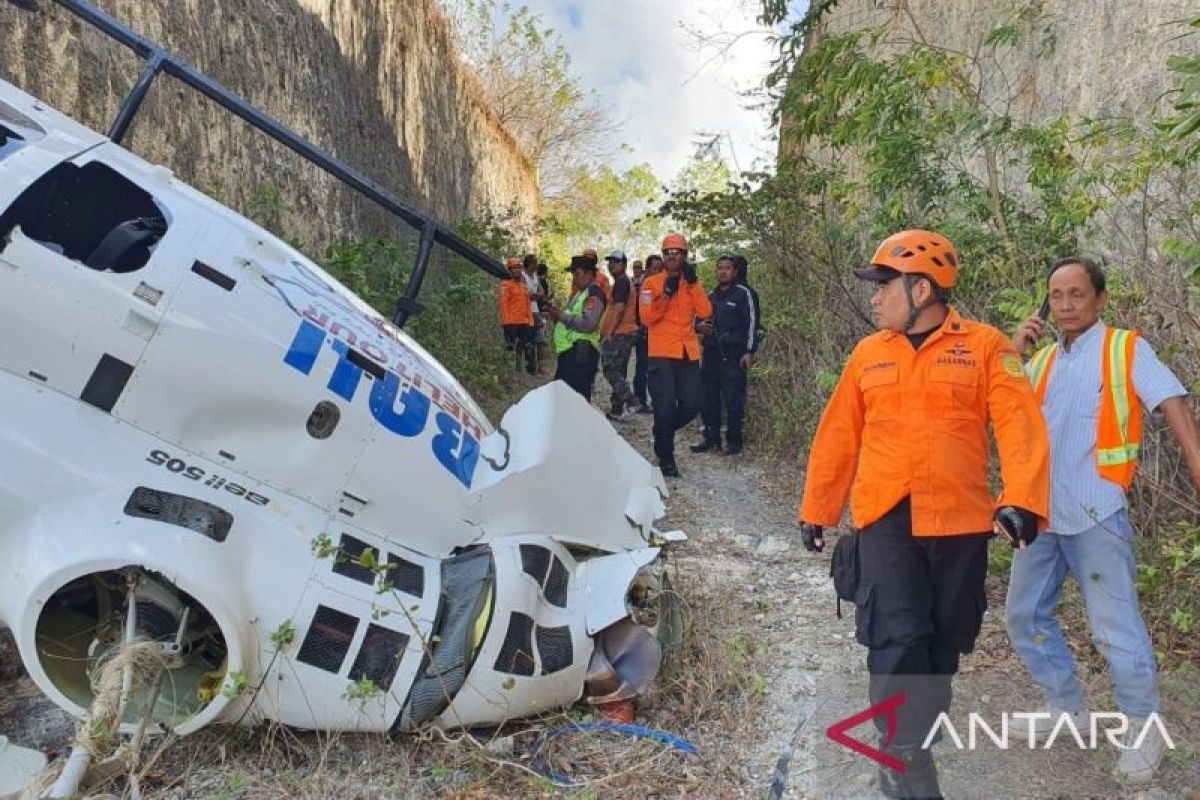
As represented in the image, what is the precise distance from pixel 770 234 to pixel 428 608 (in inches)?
211

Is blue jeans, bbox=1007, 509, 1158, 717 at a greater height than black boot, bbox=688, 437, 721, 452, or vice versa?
black boot, bbox=688, 437, 721, 452

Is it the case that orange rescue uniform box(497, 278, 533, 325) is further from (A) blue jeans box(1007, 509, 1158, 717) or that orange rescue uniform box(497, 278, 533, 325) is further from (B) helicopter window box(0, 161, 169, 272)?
(A) blue jeans box(1007, 509, 1158, 717)

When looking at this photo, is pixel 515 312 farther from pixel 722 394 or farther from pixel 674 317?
pixel 674 317

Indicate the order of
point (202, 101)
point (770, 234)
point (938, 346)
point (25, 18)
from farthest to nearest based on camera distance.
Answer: point (770, 234), point (202, 101), point (25, 18), point (938, 346)

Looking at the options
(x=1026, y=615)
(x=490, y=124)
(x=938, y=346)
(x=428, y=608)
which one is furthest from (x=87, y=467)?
(x=490, y=124)

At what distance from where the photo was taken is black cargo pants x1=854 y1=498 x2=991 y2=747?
240 cm

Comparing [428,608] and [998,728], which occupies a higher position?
[998,728]

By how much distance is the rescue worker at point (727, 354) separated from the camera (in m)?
6.95

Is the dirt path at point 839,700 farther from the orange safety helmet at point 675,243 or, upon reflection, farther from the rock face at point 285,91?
the rock face at point 285,91

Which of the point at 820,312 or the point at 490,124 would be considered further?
the point at 490,124

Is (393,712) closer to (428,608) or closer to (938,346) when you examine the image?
(428,608)

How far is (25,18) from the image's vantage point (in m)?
4.50

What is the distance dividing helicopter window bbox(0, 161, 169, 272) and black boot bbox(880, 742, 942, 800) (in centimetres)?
290

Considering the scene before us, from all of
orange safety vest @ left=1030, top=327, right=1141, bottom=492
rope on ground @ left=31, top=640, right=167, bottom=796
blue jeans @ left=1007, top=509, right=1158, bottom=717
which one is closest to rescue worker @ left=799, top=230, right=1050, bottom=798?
orange safety vest @ left=1030, top=327, right=1141, bottom=492
